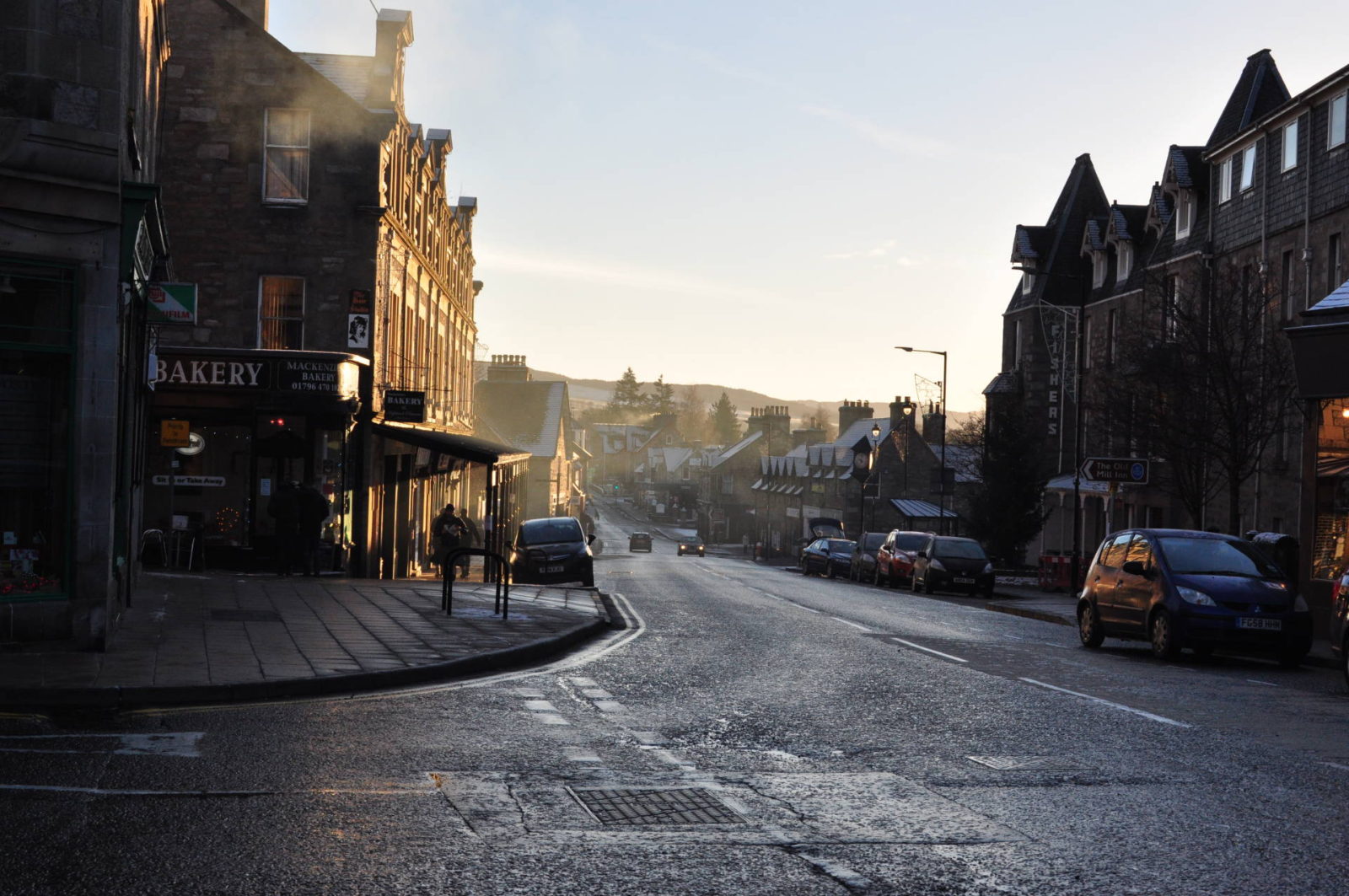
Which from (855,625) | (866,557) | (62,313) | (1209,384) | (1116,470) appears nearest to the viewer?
(62,313)

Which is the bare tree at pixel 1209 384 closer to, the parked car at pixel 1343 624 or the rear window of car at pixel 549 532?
the parked car at pixel 1343 624

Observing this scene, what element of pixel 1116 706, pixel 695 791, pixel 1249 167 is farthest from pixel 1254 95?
pixel 695 791

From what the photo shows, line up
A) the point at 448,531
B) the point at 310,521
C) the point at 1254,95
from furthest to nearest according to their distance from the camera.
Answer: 1. the point at 1254,95
2. the point at 448,531
3. the point at 310,521

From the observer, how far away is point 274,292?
99.6ft

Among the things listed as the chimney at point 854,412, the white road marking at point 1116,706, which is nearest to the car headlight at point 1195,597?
the white road marking at point 1116,706

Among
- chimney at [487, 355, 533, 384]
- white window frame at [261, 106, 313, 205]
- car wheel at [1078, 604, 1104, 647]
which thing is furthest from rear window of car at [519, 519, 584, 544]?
chimney at [487, 355, 533, 384]

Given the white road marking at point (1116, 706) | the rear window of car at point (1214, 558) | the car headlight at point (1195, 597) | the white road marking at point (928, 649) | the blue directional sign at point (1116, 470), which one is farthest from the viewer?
the blue directional sign at point (1116, 470)

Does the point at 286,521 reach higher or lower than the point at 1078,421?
lower

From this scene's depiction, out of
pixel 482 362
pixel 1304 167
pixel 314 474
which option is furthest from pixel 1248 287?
pixel 482 362

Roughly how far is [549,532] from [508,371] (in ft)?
180

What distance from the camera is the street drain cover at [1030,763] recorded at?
868 cm

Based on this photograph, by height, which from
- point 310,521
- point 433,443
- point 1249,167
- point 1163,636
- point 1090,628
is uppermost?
point 1249,167

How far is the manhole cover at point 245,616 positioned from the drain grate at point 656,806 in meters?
9.84

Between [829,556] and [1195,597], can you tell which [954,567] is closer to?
[829,556]
